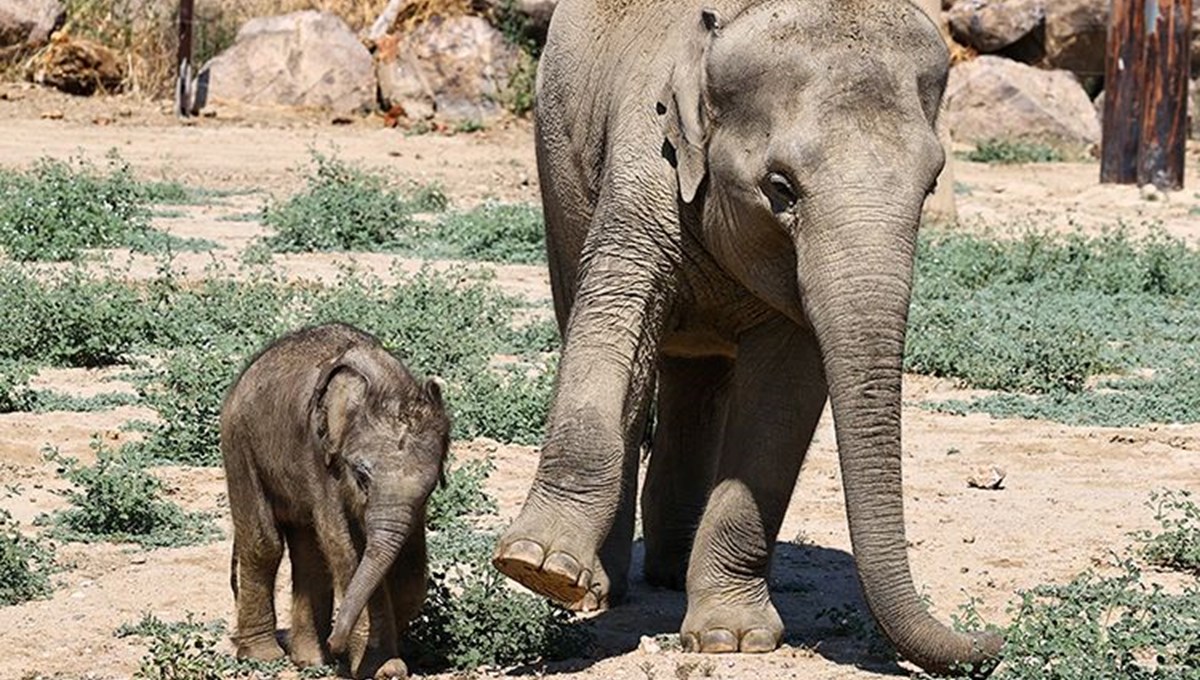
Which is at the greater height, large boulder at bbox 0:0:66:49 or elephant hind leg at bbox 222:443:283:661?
large boulder at bbox 0:0:66:49

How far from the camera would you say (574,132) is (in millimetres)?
7680

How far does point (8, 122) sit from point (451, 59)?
4620 mm

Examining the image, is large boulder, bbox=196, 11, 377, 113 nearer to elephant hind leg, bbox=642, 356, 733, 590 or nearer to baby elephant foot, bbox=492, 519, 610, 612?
elephant hind leg, bbox=642, 356, 733, 590

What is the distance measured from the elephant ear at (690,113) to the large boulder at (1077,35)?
1898cm

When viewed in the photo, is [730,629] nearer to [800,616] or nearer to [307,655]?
[800,616]

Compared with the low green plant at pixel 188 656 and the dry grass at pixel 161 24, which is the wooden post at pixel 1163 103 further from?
the low green plant at pixel 188 656

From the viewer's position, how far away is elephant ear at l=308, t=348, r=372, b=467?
6.33 metres

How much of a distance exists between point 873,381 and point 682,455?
2.10m

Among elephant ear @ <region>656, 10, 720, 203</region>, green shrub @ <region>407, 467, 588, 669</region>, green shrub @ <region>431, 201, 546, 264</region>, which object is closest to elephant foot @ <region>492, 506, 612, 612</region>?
green shrub @ <region>407, 467, 588, 669</region>

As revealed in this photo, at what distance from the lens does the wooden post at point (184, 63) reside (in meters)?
22.0

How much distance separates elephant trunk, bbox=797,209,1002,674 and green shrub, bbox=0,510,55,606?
2.77 meters

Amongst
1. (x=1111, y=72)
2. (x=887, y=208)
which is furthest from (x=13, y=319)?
(x=1111, y=72)

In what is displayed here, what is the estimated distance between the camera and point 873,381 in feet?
19.6

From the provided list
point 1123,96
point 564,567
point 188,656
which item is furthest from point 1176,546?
point 1123,96
